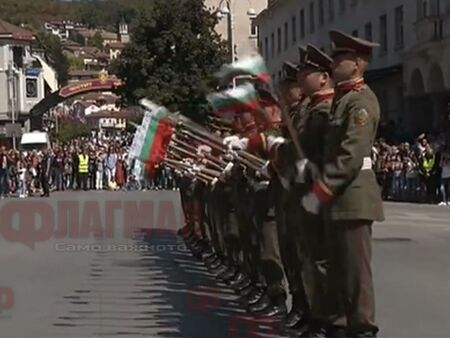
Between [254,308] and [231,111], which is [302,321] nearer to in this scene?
[254,308]

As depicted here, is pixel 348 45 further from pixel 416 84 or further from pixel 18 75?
pixel 18 75

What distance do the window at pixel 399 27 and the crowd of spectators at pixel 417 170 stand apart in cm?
1055

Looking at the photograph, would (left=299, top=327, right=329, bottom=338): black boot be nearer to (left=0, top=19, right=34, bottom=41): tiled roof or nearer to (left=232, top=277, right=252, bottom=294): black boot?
(left=232, top=277, right=252, bottom=294): black boot

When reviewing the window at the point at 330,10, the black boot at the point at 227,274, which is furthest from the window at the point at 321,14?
the black boot at the point at 227,274

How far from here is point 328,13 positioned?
5441 centimetres

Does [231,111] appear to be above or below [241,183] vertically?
above

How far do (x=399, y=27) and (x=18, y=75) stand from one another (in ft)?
193

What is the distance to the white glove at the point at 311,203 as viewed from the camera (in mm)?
7215

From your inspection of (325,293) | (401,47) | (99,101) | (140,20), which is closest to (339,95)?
(325,293)

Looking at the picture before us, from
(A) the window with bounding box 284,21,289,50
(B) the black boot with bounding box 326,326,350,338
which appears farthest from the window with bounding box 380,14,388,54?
(B) the black boot with bounding box 326,326,350,338

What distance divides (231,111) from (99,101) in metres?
159

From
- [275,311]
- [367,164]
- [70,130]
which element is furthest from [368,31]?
[70,130]

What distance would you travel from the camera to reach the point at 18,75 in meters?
95.7

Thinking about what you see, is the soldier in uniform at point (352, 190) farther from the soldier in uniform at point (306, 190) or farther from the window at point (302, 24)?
the window at point (302, 24)
